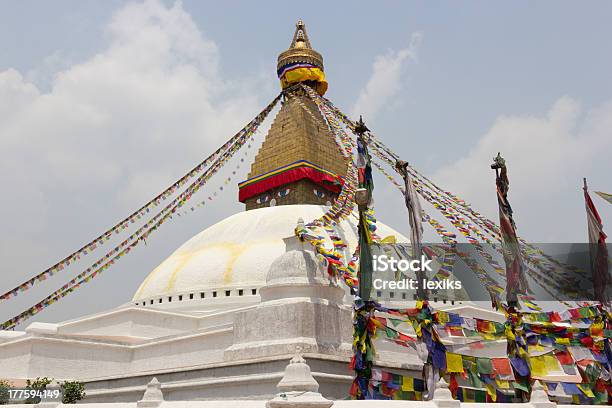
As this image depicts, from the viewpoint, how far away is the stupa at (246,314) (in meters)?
16.1

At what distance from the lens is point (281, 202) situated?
1262 inches

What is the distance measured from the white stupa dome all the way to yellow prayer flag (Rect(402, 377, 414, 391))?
28.2ft

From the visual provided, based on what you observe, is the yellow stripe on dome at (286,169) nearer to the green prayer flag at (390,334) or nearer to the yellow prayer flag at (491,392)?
the green prayer flag at (390,334)

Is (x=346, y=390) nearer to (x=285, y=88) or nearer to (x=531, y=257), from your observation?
(x=531, y=257)

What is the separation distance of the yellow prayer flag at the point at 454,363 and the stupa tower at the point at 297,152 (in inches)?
672

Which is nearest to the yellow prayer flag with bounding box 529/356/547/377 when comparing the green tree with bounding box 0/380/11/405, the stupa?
the stupa

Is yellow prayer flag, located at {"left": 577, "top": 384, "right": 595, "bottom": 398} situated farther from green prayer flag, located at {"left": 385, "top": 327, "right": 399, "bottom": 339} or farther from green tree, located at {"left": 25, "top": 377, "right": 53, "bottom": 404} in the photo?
green tree, located at {"left": 25, "top": 377, "right": 53, "bottom": 404}

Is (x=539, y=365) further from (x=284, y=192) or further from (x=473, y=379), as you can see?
(x=284, y=192)

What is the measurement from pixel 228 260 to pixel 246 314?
7.67 m

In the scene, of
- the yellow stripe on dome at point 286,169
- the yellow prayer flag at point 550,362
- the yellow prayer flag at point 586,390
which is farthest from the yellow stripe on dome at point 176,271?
the yellow prayer flag at point 586,390

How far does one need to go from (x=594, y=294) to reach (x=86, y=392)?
48.7 ft

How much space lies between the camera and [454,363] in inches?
576

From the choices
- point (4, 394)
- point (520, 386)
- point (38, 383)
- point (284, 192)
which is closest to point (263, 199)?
point (284, 192)

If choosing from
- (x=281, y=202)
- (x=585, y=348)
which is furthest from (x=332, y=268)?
(x=281, y=202)
